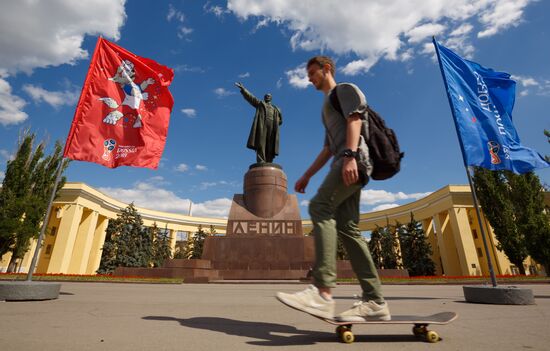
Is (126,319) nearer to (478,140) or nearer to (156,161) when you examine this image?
(156,161)

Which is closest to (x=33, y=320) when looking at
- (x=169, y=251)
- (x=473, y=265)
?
(x=473, y=265)

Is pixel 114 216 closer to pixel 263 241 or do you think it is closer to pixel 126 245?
pixel 126 245

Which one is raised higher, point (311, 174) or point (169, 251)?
point (169, 251)

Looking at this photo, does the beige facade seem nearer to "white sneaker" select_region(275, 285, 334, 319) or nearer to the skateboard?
the skateboard

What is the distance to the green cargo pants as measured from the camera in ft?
6.61

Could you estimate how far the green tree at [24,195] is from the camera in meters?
17.9

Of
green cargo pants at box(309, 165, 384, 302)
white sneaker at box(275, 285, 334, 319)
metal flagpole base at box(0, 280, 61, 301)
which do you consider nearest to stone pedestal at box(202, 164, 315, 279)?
metal flagpole base at box(0, 280, 61, 301)

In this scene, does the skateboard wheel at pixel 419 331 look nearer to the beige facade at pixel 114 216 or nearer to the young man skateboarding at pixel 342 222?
the young man skateboarding at pixel 342 222

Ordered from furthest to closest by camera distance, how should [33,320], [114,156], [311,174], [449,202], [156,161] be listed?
1. [449,202]
2. [156,161]
3. [114,156]
4. [311,174]
5. [33,320]

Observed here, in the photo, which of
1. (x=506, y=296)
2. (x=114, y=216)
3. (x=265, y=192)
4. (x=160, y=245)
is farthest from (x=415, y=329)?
(x=160, y=245)

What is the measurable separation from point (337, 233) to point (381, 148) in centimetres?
71

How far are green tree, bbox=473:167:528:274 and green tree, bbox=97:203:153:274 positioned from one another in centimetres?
3168

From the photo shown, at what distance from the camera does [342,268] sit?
11898mm

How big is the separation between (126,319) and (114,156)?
427 cm
